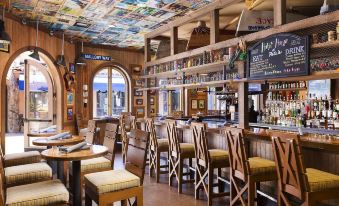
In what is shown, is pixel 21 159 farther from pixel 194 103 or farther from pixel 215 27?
pixel 194 103

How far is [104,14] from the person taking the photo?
6246 mm

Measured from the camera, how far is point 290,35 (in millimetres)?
3773

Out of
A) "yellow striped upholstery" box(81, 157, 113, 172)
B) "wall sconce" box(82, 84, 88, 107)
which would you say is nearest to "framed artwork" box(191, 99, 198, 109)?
"wall sconce" box(82, 84, 88, 107)

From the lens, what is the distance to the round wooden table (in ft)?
10.3

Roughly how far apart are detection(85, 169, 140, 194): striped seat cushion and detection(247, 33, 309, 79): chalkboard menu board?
7.89 ft

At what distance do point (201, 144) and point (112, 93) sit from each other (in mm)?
6595

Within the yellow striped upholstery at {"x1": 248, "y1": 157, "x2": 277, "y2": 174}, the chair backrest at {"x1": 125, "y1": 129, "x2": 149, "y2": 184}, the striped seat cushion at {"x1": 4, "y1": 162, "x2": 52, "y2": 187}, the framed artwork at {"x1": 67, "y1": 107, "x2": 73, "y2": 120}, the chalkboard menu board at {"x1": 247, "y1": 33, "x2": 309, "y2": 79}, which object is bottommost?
the striped seat cushion at {"x1": 4, "y1": 162, "x2": 52, "y2": 187}

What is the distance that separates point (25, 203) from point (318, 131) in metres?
4.48

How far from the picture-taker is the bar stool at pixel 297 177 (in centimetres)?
270

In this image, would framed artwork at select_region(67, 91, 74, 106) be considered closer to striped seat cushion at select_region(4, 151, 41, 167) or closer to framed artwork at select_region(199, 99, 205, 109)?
striped seat cushion at select_region(4, 151, 41, 167)

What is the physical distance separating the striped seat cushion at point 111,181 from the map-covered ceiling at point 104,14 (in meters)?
3.49

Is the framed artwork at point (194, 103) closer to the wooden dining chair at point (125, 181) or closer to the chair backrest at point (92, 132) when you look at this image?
the chair backrest at point (92, 132)

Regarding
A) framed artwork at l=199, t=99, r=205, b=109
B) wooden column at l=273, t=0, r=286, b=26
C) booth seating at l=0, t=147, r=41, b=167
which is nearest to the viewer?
wooden column at l=273, t=0, r=286, b=26

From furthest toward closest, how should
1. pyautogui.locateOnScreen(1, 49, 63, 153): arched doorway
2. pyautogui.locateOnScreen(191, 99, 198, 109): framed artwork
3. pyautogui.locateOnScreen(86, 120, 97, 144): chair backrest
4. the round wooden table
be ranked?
pyautogui.locateOnScreen(191, 99, 198, 109): framed artwork < pyautogui.locateOnScreen(1, 49, 63, 153): arched doorway < pyautogui.locateOnScreen(86, 120, 97, 144): chair backrest < the round wooden table
